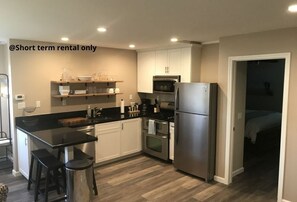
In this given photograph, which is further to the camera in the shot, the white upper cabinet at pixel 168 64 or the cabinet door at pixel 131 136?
the cabinet door at pixel 131 136

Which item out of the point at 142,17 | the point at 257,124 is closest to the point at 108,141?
the point at 142,17

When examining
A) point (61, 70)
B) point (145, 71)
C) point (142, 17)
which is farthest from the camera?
point (145, 71)

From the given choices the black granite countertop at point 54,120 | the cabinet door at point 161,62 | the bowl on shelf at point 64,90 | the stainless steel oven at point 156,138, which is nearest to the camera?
the black granite countertop at point 54,120

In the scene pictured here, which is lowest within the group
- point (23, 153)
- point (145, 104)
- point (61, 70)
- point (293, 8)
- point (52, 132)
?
point (23, 153)

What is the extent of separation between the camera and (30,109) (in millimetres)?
4281

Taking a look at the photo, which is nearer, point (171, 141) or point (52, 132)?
point (52, 132)

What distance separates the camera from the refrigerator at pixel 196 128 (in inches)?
155

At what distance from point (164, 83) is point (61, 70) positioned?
6.95 ft

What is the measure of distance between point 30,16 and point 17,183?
2843 mm

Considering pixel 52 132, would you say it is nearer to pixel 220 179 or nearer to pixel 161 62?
pixel 161 62

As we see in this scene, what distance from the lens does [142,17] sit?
2.59 meters

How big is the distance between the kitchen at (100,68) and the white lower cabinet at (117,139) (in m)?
0.72

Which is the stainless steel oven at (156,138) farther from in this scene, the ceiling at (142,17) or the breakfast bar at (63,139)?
the ceiling at (142,17)

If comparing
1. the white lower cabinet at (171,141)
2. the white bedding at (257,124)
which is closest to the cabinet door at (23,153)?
the white lower cabinet at (171,141)
